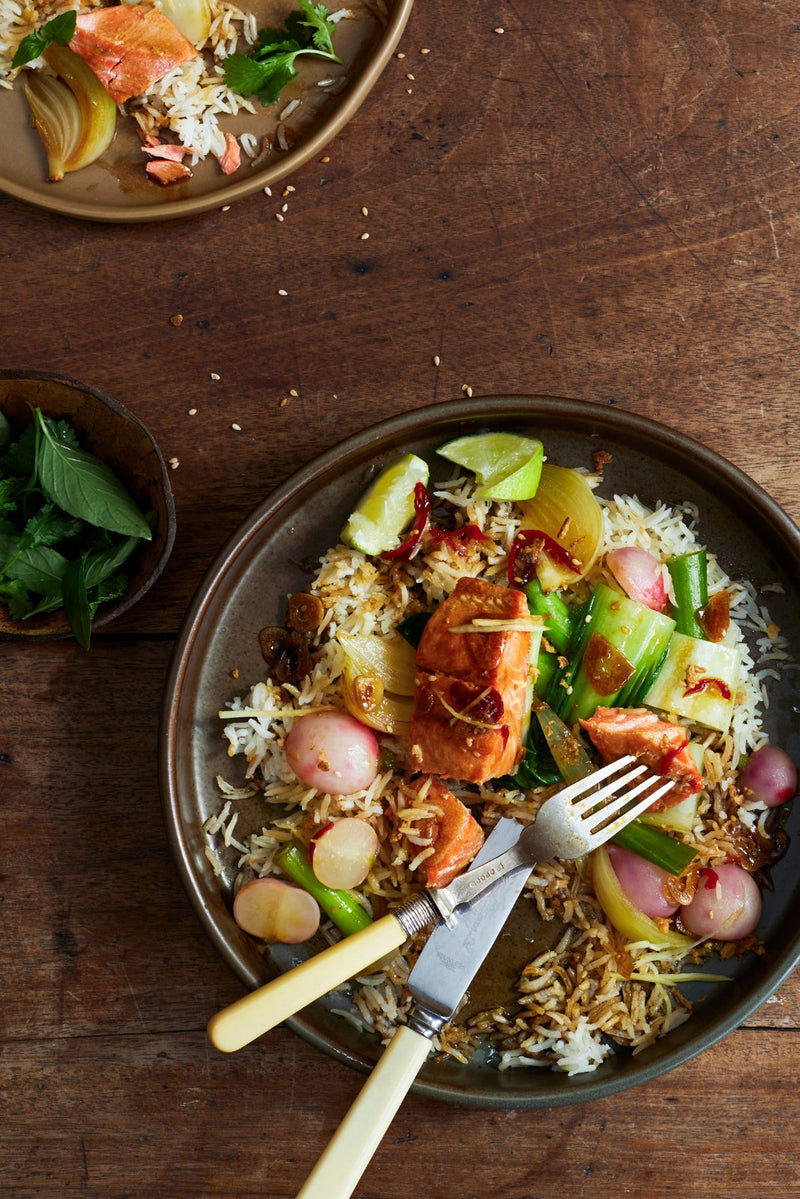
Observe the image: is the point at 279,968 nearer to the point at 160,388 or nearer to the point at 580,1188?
the point at 580,1188

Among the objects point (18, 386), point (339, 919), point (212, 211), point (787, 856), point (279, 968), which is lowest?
point (279, 968)

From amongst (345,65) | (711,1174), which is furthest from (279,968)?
(345,65)

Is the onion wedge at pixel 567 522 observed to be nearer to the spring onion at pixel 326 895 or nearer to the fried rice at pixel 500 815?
the fried rice at pixel 500 815

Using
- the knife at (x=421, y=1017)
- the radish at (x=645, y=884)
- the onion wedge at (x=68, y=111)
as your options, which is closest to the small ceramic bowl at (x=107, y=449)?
the onion wedge at (x=68, y=111)

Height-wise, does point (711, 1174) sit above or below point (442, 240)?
below

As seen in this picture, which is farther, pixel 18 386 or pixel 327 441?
pixel 327 441

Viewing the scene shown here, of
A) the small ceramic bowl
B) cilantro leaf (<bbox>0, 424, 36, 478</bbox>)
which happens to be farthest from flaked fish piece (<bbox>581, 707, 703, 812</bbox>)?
cilantro leaf (<bbox>0, 424, 36, 478</bbox>)

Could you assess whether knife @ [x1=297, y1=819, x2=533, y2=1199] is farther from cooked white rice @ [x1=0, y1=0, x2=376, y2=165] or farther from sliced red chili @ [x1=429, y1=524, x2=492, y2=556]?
cooked white rice @ [x1=0, y1=0, x2=376, y2=165]
